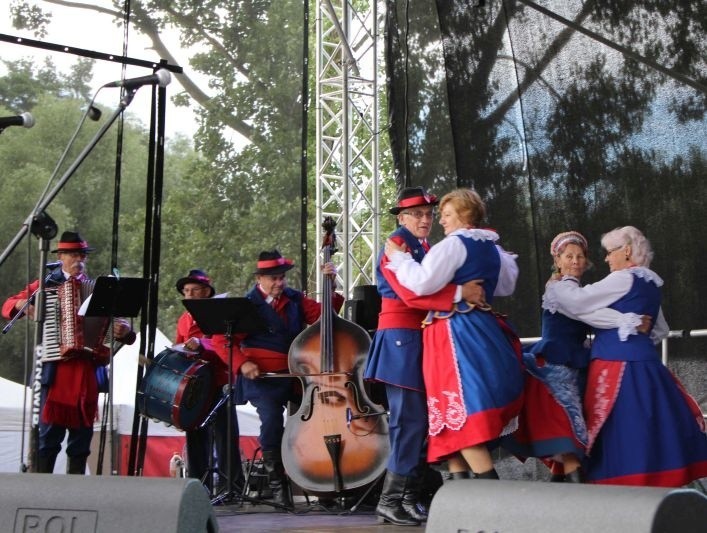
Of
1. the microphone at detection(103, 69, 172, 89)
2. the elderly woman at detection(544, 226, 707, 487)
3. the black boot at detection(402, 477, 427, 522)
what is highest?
the microphone at detection(103, 69, 172, 89)

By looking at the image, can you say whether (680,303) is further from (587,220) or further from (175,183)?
(175,183)

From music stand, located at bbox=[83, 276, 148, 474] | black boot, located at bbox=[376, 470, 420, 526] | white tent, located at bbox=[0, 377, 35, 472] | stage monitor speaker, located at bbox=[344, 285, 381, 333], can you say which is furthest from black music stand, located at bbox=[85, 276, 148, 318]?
white tent, located at bbox=[0, 377, 35, 472]

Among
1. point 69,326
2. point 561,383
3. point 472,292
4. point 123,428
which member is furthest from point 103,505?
point 123,428

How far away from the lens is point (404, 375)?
15.3 ft

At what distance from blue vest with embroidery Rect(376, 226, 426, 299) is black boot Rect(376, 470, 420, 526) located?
0.82m

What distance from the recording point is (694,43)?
5.52 meters

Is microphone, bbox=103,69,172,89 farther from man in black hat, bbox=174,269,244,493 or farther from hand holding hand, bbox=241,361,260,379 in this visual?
man in black hat, bbox=174,269,244,493

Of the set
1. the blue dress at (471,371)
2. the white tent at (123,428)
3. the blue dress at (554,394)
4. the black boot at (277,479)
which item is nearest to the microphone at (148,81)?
the blue dress at (471,371)

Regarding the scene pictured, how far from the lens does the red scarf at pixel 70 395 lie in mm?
6301

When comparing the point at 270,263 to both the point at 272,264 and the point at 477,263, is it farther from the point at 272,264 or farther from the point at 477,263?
Answer: the point at 477,263

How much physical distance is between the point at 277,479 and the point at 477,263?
7.78 ft

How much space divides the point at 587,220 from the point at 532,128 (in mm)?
676

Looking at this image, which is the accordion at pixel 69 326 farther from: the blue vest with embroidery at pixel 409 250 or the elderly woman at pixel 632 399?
the elderly woman at pixel 632 399

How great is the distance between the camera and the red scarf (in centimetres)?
630
